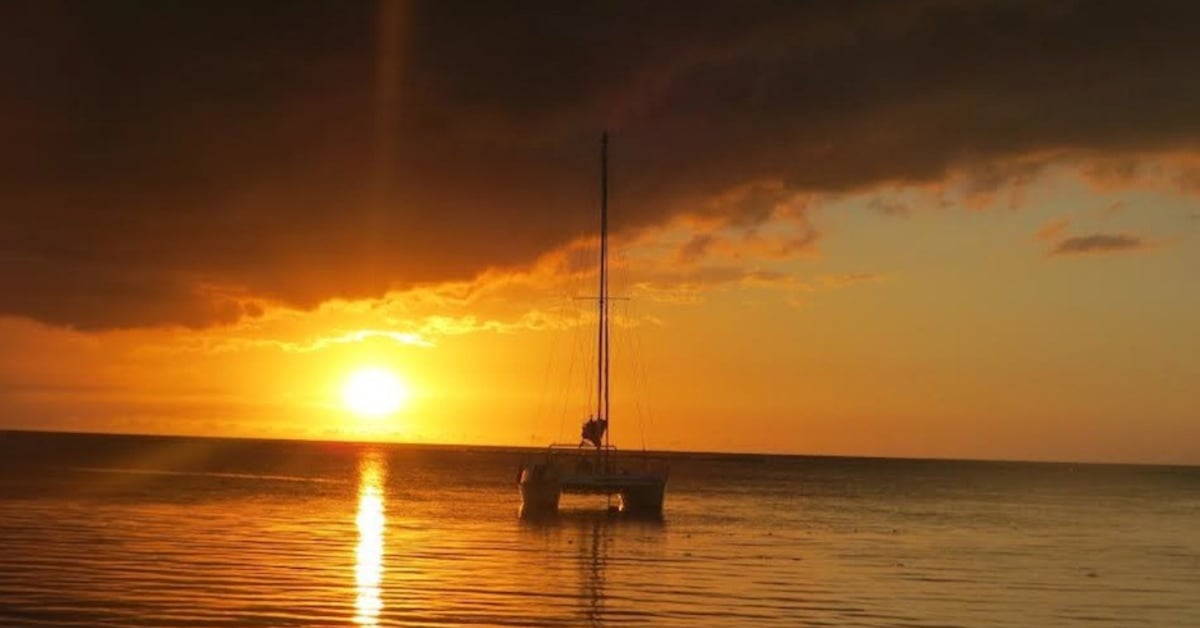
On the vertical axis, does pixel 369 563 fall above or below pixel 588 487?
below

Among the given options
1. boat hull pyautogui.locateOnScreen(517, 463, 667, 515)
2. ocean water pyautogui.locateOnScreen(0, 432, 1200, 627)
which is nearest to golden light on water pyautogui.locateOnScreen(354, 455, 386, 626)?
ocean water pyautogui.locateOnScreen(0, 432, 1200, 627)

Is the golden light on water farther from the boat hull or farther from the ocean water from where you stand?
the boat hull

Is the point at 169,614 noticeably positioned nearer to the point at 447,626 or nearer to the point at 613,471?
the point at 447,626

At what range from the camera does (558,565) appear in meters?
46.1

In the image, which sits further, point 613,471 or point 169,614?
point 613,471

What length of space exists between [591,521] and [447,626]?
131 ft

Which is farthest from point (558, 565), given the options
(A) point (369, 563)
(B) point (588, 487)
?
(B) point (588, 487)

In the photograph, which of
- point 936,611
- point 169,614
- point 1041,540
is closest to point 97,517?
point 169,614

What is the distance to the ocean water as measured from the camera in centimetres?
3331

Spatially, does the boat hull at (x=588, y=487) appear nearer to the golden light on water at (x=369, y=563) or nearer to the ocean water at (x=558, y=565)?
the ocean water at (x=558, y=565)

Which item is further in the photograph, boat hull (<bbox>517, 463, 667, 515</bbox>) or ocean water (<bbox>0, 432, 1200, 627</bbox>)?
boat hull (<bbox>517, 463, 667, 515</bbox>)

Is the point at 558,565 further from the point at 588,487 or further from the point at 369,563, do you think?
the point at 588,487

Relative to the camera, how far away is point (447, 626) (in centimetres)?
3033

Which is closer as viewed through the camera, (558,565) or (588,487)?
(558,565)
